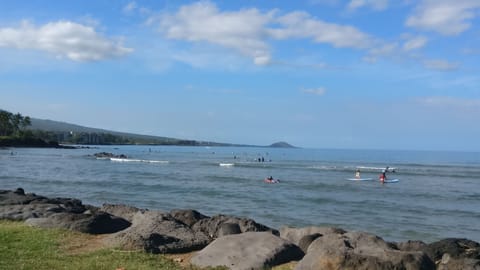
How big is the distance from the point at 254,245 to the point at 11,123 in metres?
157

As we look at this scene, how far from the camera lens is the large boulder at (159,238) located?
10359 millimetres

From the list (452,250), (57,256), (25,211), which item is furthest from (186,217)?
(452,250)

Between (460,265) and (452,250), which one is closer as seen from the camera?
(460,265)

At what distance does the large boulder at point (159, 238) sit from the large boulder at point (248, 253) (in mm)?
884

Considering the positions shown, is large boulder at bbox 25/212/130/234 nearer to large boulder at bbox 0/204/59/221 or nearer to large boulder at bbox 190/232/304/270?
large boulder at bbox 0/204/59/221

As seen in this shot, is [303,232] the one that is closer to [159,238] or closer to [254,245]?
[254,245]

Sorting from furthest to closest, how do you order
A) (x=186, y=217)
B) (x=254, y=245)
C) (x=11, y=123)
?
(x=11, y=123) < (x=186, y=217) < (x=254, y=245)

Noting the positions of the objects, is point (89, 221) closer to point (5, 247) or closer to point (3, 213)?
point (5, 247)

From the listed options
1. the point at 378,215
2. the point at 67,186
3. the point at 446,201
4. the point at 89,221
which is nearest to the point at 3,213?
the point at 89,221

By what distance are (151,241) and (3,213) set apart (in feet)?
20.9

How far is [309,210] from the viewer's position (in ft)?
88.9

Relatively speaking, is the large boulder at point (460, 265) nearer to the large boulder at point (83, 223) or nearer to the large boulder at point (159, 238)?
the large boulder at point (159, 238)

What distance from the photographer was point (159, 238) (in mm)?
10773

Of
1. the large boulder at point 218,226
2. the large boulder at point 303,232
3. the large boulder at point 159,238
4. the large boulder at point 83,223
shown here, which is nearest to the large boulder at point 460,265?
the large boulder at point 303,232
